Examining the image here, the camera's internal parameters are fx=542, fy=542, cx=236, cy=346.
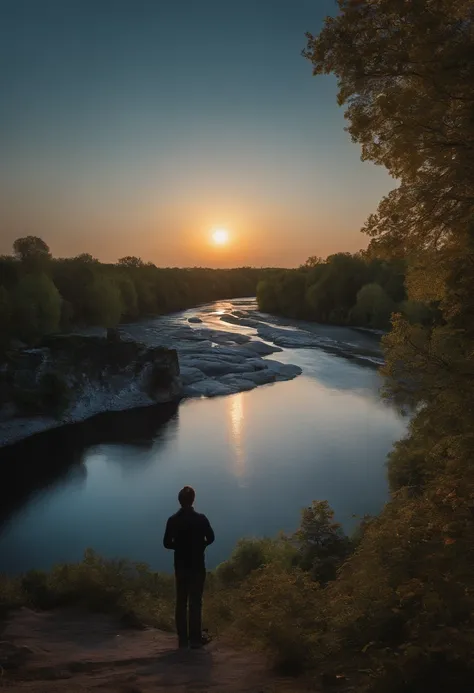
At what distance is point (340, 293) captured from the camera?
95000mm

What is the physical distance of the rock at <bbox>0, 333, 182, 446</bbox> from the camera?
34469 mm

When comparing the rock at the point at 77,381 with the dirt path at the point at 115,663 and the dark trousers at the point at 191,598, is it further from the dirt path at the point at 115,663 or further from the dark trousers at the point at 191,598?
the dark trousers at the point at 191,598

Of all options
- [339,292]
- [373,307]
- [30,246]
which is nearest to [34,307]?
[30,246]

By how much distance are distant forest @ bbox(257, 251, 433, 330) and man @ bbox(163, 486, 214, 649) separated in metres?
59.9

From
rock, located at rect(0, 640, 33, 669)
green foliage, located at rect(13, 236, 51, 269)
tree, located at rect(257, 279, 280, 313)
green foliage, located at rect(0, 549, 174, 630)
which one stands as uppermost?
green foliage, located at rect(13, 236, 51, 269)

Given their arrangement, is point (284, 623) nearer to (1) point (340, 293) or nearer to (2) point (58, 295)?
(2) point (58, 295)

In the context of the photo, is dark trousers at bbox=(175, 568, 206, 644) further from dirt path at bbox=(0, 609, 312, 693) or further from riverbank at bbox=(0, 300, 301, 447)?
riverbank at bbox=(0, 300, 301, 447)

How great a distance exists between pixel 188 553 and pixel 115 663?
1587 millimetres

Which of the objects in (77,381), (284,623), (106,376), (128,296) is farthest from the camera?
(128,296)

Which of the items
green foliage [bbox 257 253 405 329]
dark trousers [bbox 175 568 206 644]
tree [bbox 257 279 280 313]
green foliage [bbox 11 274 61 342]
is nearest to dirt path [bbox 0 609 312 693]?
dark trousers [bbox 175 568 206 644]

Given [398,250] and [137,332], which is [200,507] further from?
[137,332]

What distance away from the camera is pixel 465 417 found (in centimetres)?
698

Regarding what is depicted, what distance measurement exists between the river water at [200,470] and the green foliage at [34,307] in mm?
13706

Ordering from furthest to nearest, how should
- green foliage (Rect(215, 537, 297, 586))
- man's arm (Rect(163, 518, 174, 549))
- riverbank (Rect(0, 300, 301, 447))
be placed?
1. riverbank (Rect(0, 300, 301, 447))
2. green foliage (Rect(215, 537, 297, 586))
3. man's arm (Rect(163, 518, 174, 549))
